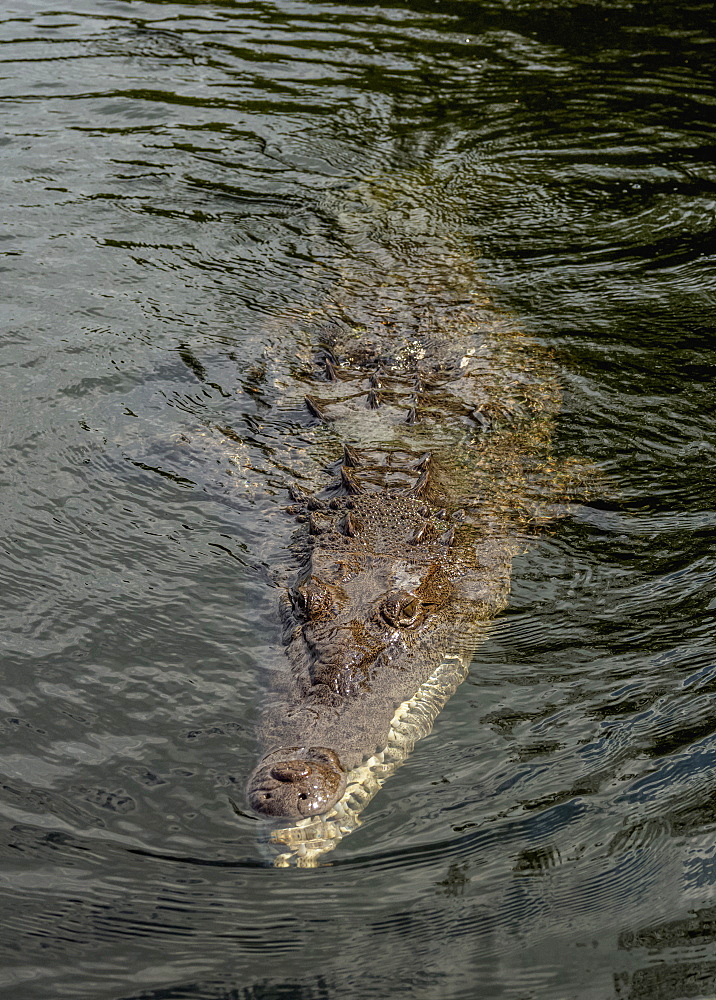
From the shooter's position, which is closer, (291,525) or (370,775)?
(370,775)

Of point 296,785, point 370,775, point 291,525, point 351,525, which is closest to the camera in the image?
point 296,785

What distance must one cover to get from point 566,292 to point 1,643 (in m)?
5.26

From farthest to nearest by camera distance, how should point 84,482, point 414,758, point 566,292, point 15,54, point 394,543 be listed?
point 15,54 < point 566,292 < point 84,482 < point 394,543 < point 414,758

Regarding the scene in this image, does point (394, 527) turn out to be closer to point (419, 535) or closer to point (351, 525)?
point (419, 535)

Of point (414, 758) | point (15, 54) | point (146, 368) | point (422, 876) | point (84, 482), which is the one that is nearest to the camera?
point (422, 876)

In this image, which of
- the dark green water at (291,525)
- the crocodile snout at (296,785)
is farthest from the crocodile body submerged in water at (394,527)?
A: the dark green water at (291,525)

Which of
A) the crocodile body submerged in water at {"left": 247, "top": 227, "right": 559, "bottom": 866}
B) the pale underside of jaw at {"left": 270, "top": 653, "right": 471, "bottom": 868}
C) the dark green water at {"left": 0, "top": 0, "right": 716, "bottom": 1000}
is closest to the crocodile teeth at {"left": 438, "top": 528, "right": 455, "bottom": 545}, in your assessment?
the crocodile body submerged in water at {"left": 247, "top": 227, "right": 559, "bottom": 866}

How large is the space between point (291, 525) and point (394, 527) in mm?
603

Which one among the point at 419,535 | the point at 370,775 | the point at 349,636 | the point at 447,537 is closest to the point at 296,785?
the point at 370,775

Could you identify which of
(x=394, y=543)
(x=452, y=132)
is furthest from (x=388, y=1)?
(x=394, y=543)

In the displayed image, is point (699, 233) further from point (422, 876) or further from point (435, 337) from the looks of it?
point (422, 876)

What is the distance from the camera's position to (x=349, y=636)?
4.57 meters

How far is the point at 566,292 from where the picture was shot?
7.94 metres

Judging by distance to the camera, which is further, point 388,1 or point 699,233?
point 388,1
